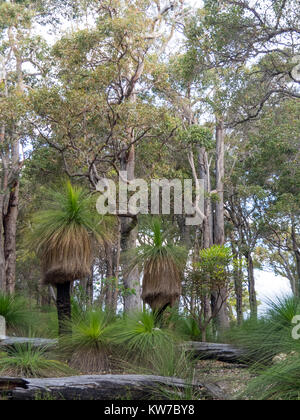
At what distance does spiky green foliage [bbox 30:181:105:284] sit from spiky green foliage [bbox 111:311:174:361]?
114cm

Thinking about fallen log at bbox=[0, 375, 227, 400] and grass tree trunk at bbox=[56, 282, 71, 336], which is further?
grass tree trunk at bbox=[56, 282, 71, 336]

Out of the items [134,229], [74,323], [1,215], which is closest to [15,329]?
[74,323]

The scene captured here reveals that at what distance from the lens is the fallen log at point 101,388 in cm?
541

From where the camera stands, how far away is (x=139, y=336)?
7125 millimetres

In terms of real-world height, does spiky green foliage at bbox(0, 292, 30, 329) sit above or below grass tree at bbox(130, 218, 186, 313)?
below

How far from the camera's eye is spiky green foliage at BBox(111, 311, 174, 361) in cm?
693

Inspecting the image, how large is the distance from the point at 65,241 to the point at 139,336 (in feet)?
6.54

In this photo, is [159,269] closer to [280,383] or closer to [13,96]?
[280,383]

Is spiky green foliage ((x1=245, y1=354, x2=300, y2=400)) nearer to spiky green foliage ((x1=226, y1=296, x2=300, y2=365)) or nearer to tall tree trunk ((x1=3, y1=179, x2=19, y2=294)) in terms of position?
spiky green foliage ((x1=226, y1=296, x2=300, y2=365))

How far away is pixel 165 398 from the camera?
210 inches

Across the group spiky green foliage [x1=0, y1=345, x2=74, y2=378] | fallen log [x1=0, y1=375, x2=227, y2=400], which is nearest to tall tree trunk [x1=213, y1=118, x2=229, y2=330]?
spiky green foliage [x1=0, y1=345, x2=74, y2=378]

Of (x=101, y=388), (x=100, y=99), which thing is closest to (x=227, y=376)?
(x=101, y=388)

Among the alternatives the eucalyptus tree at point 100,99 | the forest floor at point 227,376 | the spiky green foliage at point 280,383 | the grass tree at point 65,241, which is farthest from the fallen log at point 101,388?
the eucalyptus tree at point 100,99
